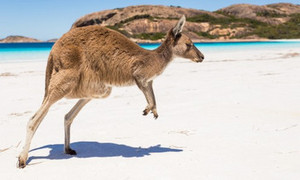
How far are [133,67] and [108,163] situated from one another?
125 centimetres

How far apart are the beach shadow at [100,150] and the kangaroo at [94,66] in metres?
0.17

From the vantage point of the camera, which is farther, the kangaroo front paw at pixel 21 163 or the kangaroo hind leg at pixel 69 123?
the kangaroo hind leg at pixel 69 123

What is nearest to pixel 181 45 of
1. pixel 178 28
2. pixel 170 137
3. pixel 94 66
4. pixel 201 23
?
pixel 178 28

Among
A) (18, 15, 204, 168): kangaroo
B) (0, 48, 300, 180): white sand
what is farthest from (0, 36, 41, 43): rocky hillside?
(18, 15, 204, 168): kangaroo

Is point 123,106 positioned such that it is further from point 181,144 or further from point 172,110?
point 181,144

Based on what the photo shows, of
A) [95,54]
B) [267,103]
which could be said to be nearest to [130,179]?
[95,54]

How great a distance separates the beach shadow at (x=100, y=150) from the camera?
409 centimetres

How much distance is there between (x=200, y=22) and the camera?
9175 cm

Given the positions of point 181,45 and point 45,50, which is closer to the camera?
point 181,45

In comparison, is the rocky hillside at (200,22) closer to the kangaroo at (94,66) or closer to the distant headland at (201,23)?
the distant headland at (201,23)

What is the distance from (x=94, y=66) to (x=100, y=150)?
121 cm

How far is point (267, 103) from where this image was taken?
6660 millimetres

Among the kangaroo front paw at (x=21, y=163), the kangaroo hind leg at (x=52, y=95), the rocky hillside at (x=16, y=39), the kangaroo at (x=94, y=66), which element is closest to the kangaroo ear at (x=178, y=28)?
the kangaroo at (x=94, y=66)

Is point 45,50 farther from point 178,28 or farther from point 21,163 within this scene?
point 21,163
